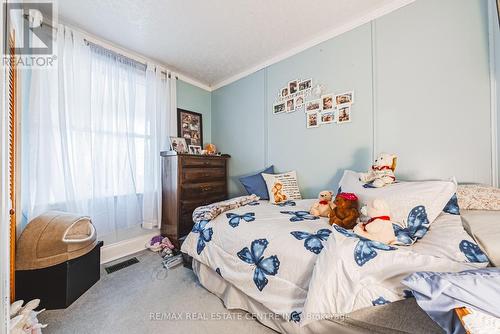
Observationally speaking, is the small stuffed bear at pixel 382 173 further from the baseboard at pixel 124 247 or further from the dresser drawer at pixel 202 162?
the baseboard at pixel 124 247

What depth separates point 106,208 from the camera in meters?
2.03

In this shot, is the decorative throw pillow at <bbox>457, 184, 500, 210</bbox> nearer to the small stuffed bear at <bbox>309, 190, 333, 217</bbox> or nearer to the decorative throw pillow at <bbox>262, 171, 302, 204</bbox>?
the small stuffed bear at <bbox>309, 190, 333, 217</bbox>

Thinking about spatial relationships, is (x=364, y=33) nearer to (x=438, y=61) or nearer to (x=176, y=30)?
(x=438, y=61)

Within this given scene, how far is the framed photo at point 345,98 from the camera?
1.89m

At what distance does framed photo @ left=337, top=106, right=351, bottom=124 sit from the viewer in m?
1.90

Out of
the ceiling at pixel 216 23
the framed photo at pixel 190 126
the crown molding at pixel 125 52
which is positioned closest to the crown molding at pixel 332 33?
the ceiling at pixel 216 23

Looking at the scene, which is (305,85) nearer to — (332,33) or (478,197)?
(332,33)

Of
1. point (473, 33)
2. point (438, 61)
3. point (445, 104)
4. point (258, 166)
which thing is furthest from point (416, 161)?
point (258, 166)

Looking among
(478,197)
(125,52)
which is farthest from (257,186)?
(125,52)

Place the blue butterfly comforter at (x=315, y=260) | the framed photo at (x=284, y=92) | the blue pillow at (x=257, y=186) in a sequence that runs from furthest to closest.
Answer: the framed photo at (x=284, y=92) → the blue pillow at (x=257, y=186) → the blue butterfly comforter at (x=315, y=260)

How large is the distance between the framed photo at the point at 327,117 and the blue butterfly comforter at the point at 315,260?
1093mm

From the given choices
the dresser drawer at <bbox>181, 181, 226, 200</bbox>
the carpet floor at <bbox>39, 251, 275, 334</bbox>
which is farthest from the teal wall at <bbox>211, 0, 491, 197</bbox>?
the carpet floor at <bbox>39, 251, 275, 334</bbox>

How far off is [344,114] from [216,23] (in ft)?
5.04

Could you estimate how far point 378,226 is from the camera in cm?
104
